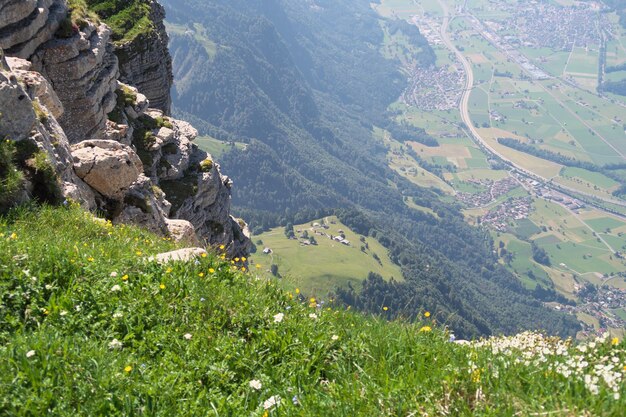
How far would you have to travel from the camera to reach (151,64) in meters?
51.5

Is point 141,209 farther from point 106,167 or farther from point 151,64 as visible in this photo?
point 151,64

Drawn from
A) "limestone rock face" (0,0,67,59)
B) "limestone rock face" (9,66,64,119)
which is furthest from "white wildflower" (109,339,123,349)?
"limestone rock face" (0,0,67,59)

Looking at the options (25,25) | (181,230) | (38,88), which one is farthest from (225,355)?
(25,25)

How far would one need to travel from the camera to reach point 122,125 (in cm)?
3747

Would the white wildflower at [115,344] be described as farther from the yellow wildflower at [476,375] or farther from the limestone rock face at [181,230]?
the limestone rock face at [181,230]

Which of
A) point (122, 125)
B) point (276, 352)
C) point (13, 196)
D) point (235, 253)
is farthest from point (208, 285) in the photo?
point (235, 253)

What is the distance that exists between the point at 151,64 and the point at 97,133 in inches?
768

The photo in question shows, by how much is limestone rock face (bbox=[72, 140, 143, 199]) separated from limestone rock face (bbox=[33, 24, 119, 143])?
8839mm

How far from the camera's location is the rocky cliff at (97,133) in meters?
17.4

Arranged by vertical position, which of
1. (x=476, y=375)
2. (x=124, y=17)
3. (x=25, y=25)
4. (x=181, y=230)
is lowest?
(x=181, y=230)

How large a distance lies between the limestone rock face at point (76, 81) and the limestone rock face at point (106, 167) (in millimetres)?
8839

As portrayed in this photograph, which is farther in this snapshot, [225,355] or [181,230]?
[181,230]

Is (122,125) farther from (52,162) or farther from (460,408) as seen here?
(460,408)

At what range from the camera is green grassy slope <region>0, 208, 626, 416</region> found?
20.7 ft
